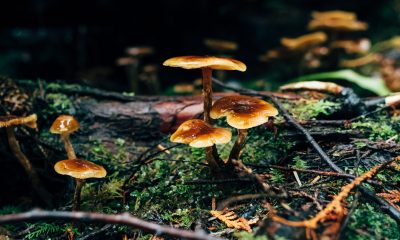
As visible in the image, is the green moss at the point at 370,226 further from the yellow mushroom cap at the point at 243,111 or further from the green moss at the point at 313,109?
the green moss at the point at 313,109

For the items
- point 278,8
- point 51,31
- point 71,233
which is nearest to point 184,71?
point 278,8

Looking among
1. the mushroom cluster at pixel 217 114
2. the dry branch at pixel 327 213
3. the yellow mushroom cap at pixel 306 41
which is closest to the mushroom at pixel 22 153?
the mushroom cluster at pixel 217 114

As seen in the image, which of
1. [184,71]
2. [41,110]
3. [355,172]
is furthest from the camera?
[184,71]

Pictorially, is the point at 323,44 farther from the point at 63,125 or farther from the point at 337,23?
the point at 63,125

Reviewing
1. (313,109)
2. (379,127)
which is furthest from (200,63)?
(379,127)

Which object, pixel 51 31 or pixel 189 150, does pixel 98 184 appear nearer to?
pixel 189 150

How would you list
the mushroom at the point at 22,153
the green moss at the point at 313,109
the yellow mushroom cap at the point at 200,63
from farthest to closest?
the green moss at the point at 313,109 → the mushroom at the point at 22,153 → the yellow mushroom cap at the point at 200,63
